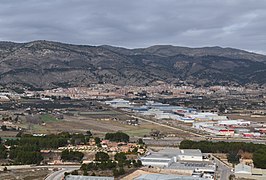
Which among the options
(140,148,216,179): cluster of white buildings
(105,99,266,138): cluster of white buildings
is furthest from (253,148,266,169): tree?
(105,99,266,138): cluster of white buildings

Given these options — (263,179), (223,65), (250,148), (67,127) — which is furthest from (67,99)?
(223,65)

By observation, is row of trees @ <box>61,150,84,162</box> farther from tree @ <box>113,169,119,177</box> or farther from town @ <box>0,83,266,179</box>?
tree @ <box>113,169,119,177</box>

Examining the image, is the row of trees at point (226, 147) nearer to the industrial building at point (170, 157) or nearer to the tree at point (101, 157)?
the industrial building at point (170, 157)

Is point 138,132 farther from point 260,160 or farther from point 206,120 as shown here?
point 260,160

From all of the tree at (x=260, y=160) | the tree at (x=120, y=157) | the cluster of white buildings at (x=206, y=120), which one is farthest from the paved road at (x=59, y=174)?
the cluster of white buildings at (x=206, y=120)

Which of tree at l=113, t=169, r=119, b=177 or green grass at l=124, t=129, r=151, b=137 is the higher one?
green grass at l=124, t=129, r=151, b=137

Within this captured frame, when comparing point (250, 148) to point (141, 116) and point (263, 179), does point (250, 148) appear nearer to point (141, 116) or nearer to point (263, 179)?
point (263, 179)

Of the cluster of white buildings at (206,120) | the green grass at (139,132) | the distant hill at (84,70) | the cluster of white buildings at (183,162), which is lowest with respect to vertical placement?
the cluster of white buildings at (183,162)

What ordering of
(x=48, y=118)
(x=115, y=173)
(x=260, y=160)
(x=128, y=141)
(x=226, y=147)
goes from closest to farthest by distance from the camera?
(x=115, y=173)
(x=260, y=160)
(x=226, y=147)
(x=128, y=141)
(x=48, y=118)

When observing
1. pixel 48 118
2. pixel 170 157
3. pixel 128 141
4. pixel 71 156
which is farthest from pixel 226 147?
pixel 48 118

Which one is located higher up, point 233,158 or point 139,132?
point 139,132

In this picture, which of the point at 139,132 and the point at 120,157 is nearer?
the point at 120,157
